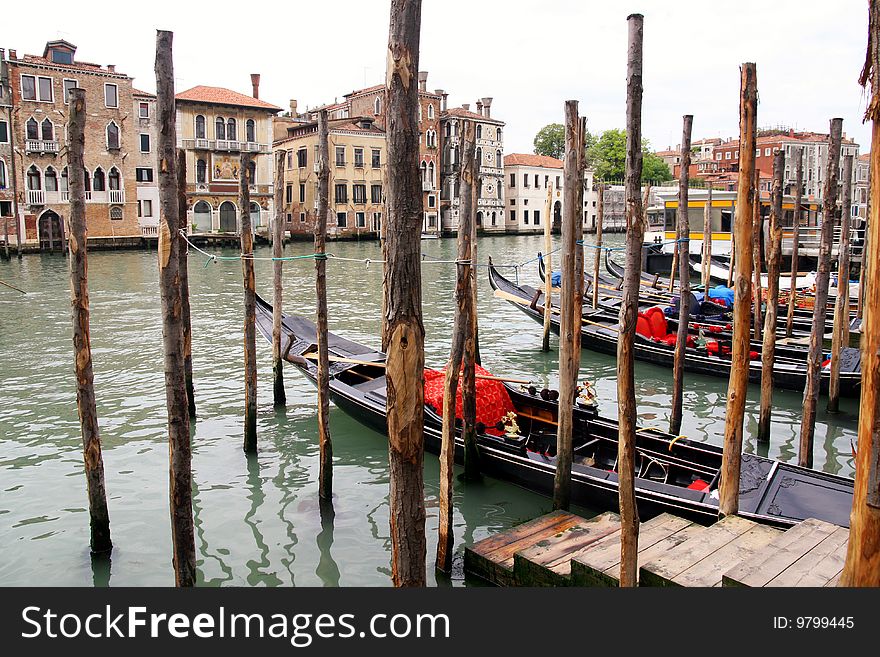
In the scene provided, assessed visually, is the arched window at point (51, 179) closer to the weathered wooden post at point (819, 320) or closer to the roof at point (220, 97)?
the roof at point (220, 97)

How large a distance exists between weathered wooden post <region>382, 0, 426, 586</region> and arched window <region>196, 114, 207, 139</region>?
106 feet

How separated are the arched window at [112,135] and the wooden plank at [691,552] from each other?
3110 cm

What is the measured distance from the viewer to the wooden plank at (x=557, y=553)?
4129mm

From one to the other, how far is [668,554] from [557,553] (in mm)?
631

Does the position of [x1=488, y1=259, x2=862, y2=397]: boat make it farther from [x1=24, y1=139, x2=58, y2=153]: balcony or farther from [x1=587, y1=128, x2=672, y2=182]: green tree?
[x1=587, y1=128, x2=672, y2=182]: green tree

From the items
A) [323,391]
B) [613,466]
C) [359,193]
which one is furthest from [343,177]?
[613,466]

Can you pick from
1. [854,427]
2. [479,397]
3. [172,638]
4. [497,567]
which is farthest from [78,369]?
[854,427]

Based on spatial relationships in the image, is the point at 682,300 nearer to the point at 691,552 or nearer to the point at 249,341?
the point at 691,552

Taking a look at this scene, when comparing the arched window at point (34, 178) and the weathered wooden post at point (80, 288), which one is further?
the arched window at point (34, 178)

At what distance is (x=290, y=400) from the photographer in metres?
8.86

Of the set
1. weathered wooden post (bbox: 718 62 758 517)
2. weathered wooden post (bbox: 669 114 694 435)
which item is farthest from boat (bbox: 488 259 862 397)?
weathered wooden post (bbox: 718 62 758 517)

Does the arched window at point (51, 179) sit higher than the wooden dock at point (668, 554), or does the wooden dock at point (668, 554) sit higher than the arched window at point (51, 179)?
the arched window at point (51, 179)

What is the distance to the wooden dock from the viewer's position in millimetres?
3490

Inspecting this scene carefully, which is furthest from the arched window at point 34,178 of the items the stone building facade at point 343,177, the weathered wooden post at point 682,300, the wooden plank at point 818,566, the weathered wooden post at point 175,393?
the wooden plank at point 818,566
